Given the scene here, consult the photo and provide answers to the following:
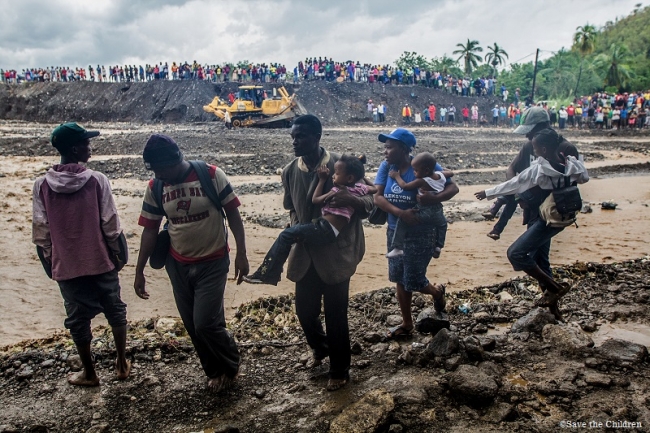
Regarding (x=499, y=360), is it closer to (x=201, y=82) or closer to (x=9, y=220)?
(x=9, y=220)

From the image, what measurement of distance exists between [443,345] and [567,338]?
87 cm

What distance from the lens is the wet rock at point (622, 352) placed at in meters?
3.13

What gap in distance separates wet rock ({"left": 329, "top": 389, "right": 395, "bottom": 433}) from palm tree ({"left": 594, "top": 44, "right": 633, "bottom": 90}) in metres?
48.7

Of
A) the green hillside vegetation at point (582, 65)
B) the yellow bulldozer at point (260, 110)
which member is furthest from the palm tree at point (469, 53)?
the yellow bulldozer at point (260, 110)

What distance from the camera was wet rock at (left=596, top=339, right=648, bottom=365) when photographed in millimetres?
3129

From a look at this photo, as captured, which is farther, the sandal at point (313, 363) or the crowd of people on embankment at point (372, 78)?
the crowd of people on embankment at point (372, 78)

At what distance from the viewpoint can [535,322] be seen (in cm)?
386

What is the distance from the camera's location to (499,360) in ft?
11.0

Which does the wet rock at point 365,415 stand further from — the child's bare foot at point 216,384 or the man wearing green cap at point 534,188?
the man wearing green cap at point 534,188

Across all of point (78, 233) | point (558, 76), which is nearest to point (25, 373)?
point (78, 233)

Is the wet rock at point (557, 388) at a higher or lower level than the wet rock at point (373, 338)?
higher

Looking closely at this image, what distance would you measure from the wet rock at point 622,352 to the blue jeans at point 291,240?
1.88 metres

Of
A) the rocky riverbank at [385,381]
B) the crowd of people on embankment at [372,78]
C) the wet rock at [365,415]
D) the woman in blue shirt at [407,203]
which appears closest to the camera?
the wet rock at [365,415]

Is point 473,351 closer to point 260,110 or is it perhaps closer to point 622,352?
point 622,352
